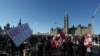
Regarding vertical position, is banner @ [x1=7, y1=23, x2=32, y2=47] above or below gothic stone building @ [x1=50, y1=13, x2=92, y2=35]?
below

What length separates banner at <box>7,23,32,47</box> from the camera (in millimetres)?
10523

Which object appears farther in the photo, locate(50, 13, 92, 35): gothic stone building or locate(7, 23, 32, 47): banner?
locate(50, 13, 92, 35): gothic stone building

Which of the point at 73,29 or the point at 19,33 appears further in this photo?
the point at 73,29

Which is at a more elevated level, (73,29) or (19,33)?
(73,29)

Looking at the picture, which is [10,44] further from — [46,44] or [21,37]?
[21,37]

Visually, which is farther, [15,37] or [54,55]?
[54,55]

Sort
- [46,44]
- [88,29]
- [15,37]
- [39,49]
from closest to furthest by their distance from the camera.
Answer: [15,37] → [39,49] → [46,44] → [88,29]

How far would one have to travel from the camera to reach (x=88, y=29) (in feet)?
515

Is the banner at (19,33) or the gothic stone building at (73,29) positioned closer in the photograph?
the banner at (19,33)

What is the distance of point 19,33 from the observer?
11.1m

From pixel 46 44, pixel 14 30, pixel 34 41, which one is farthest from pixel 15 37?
pixel 34 41

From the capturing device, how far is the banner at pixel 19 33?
34.5 feet

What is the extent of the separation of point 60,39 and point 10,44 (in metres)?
3.90

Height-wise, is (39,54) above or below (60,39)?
below
